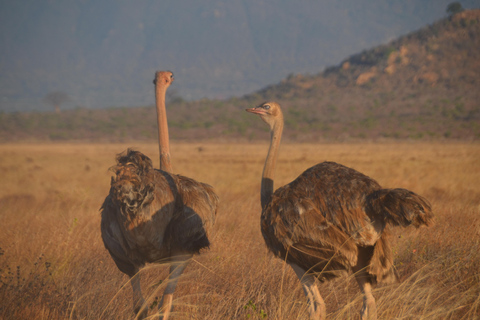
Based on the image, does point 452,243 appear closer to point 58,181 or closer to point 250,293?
point 250,293

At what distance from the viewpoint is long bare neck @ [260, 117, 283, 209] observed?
4.51m

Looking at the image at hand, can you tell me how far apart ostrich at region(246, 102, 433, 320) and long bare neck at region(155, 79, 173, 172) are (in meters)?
1.23

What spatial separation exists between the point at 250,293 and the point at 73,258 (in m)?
2.00

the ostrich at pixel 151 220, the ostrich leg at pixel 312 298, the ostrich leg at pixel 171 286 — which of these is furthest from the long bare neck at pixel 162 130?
the ostrich leg at pixel 312 298

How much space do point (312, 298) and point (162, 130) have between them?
214cm

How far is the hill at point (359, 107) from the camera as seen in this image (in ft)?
162

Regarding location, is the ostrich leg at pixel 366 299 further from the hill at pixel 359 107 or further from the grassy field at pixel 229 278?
the hill at pixel 359 107

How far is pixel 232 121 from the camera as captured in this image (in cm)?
5569

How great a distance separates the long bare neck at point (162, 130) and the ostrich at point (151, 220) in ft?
1.49

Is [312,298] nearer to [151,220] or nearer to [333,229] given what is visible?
[333,229]

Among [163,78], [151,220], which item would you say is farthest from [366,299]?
[163,78]

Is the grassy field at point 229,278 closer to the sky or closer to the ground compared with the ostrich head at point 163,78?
closer to the ground

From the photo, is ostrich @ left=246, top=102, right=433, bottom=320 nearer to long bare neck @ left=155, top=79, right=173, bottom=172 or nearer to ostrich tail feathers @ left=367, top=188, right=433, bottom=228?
ostrich tail feathers @ left=367, top=188, right=433, bottom=228

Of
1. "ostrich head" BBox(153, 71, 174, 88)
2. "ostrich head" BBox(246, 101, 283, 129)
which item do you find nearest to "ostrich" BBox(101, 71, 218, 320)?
"ostrich head" BBox(246, 101, 283, 129)
